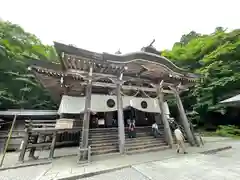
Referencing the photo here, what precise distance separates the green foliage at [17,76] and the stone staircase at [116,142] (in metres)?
10.0

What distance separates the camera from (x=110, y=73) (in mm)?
6969

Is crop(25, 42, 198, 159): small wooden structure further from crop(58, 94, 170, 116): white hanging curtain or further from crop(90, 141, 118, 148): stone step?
crop(90, 141, 118, 148): stone step

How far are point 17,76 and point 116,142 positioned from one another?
14.2 metres

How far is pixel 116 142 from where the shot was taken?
262 inches

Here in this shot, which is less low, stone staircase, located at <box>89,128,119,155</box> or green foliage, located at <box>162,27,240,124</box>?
green foliage, located at <box>162,27,240,124</box>

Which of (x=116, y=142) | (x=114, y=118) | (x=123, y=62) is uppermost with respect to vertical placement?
(x=123, y=62)

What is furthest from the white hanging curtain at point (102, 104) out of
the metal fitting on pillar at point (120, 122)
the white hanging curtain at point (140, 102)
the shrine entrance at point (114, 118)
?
the shrine entrance at point (114, 118)

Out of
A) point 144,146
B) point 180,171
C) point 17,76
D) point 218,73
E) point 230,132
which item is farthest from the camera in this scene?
point 17,76

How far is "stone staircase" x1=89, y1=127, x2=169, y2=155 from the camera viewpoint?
19.8 feet

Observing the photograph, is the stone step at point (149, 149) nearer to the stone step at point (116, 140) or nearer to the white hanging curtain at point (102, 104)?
the stone step at point (116, 140)

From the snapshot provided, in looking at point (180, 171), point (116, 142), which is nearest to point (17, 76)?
point (116, 142)

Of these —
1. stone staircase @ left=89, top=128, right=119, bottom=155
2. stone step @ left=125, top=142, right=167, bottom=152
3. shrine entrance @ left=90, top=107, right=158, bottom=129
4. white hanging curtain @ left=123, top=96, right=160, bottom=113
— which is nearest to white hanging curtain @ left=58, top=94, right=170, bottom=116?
white hanging curtain @ left=123, top=96, right=160, bottom=113

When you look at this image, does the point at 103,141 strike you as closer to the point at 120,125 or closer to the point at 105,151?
the point at 105,151

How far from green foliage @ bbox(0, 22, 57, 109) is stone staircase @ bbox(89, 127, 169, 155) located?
10047 millimetres
